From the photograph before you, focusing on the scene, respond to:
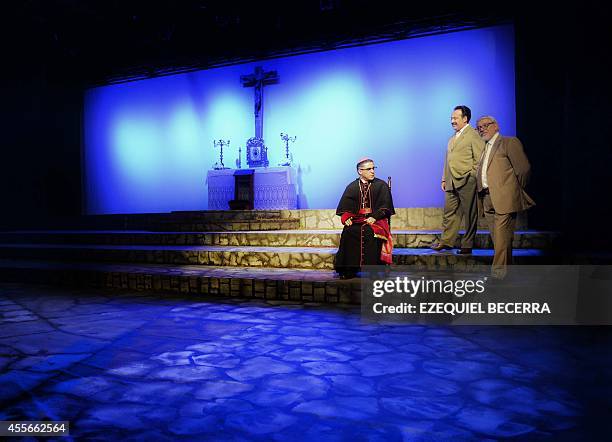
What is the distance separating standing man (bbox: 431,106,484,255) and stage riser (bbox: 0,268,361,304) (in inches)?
69.4

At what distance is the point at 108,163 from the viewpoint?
13148mm

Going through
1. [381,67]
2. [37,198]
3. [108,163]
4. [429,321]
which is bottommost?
[429,321]

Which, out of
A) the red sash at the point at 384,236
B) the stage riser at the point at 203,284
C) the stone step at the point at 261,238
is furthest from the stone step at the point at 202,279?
the stone step at the point at 261,238

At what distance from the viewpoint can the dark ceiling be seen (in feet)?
31.0

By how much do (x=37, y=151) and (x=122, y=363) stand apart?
34.6 ft

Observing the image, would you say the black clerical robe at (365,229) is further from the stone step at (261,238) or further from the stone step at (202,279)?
the stone step at (261,238)

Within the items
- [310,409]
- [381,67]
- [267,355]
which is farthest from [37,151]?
[310,409]

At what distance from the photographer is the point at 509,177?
168 inches

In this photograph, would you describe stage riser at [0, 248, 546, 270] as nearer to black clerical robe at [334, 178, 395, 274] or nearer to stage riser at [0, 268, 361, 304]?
black clerical robe at [334, 178, 395, 274]

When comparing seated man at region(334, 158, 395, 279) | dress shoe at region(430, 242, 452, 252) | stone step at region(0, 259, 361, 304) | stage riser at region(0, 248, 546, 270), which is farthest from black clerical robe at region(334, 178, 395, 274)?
dress shoe at region(430, 242, 452, 252)

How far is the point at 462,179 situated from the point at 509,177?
4.70 ft

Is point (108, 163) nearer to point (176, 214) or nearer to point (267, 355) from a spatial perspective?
point (176, 214)

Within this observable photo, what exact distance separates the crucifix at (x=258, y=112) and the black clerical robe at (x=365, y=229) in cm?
560

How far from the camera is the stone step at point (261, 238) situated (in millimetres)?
6352
